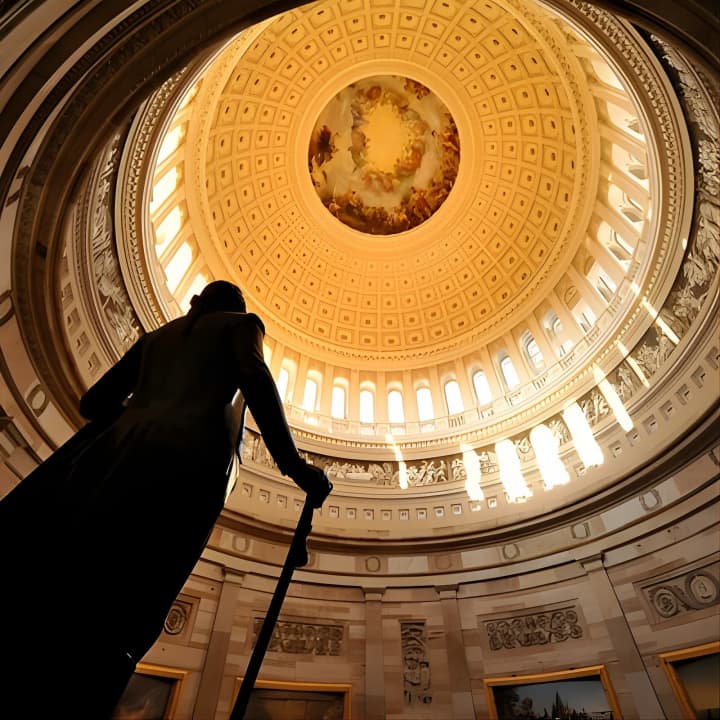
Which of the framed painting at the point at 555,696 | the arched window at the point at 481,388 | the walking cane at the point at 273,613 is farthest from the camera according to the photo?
the arched window at the point at 481,388

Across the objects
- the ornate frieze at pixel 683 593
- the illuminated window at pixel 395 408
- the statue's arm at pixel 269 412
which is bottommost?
the statue's arm at pixel 269 412

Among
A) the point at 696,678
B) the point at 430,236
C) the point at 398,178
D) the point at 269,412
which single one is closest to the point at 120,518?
the point at 269,412

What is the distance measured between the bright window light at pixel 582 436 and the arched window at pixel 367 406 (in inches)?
297

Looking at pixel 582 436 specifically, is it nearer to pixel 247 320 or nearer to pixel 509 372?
pixel 509 372

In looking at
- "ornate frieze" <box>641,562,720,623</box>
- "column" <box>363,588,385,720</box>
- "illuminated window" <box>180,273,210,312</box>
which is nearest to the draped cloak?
"ornate frieze" <box>641,562,720,623</box>

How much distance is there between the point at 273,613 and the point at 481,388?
55.0 ft

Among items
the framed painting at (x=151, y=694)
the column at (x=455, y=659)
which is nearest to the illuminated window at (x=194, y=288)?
the framed painting at (x=151, y=694)

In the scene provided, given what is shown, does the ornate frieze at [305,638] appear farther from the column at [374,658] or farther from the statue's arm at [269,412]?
the statue's arm at [269,412]

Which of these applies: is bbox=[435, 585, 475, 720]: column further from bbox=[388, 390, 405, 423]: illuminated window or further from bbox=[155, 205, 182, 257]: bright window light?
bbox=[155, 205, 182, 257]: bright window light

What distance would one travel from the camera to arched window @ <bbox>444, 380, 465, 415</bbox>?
18422mm

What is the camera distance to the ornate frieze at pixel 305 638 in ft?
37.3

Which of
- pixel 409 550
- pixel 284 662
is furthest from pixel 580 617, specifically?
pixel 284 662

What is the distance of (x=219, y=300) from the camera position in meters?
3.67

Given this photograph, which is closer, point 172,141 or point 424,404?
point 172,141
